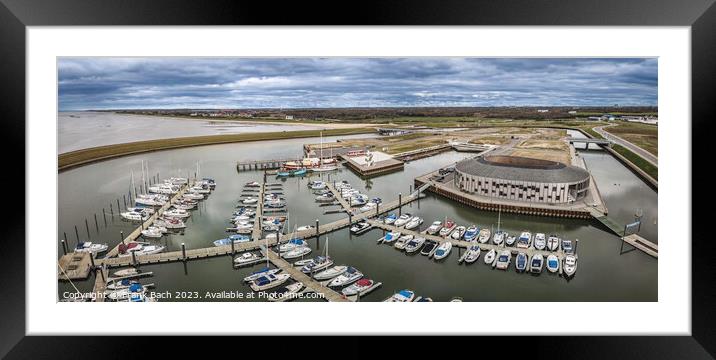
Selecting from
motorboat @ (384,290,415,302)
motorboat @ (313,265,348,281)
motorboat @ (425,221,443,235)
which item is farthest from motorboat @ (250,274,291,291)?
motorboat @ (425,221,443,235)

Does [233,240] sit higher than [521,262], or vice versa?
[233,240]

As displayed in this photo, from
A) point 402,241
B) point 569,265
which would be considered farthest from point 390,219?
point 569,265

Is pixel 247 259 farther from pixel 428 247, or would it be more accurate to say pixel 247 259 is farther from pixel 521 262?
pixel 521 262

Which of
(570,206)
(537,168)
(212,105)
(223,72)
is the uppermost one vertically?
(223,72)

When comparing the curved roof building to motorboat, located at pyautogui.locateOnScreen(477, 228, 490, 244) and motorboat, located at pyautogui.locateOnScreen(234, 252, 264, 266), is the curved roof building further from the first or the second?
motorboat, located at pyautogui.locateOnScreen(234, 252, 264, 266)

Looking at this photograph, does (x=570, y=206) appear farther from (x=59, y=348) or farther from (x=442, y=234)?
(x=59, y=348)
